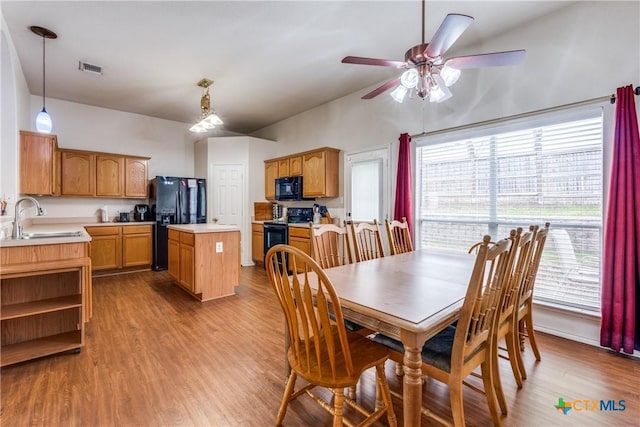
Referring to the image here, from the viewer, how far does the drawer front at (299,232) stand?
180 inches

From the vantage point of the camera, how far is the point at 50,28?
2875 mm

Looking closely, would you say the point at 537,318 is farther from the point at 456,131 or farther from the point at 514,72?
the point at 514,72

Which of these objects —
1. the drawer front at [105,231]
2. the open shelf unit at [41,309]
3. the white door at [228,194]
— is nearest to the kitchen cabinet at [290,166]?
the white door at [228,194]

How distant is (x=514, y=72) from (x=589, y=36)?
0.56m

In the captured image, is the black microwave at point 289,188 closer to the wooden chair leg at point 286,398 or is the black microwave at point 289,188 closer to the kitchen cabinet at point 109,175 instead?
the kitchen cabinet at point 109,175

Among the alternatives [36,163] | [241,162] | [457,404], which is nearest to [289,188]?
[241,162]

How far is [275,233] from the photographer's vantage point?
5.17 meters

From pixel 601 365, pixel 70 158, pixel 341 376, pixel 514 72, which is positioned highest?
pixel 514 72

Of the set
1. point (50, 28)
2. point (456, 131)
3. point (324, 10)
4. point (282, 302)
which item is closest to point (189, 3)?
point (324, 10)

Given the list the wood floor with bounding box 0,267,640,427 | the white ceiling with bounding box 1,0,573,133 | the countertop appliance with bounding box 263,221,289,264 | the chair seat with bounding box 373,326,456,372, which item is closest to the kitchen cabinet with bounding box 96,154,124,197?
the white ceiling with bounding box 1,0,573,133

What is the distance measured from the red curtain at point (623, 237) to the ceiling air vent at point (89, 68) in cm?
544

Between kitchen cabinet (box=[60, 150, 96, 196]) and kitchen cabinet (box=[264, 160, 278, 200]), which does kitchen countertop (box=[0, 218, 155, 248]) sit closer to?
kitchen cabinet (box=[60, 150, 96, 196])

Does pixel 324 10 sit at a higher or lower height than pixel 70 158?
higher

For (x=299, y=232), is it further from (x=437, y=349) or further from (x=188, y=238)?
(x=437, y=349)
